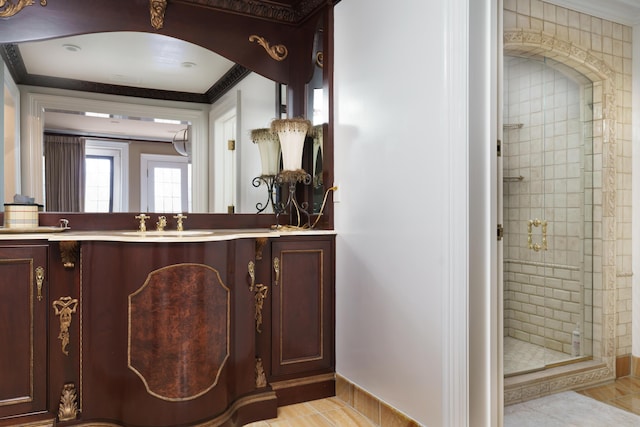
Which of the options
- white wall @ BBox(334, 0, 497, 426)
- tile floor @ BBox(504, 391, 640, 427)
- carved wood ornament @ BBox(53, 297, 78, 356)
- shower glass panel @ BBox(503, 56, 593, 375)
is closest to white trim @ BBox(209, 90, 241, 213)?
white wall @ BBox(334, 0, 497, 426)

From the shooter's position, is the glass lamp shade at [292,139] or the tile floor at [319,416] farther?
the glass lamp shade at [292,139]

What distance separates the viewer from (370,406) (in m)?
2.20

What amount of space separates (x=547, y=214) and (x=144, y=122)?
9.68 ft

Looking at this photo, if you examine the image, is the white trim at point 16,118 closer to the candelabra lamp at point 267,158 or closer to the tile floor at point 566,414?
the candelabra lamp at point 267,158

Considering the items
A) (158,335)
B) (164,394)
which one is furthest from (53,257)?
(164,394)

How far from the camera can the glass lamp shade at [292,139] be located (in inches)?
102

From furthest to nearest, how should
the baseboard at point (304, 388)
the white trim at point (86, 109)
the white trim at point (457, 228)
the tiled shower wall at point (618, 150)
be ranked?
the tiled shower wall at point (618, 150)
the baseboard at point (304, 388)
the white trim at point (86, 109)
the white trim at point (457, 228)

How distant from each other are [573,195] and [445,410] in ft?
7.20

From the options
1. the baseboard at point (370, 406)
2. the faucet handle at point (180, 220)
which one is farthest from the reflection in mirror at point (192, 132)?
the baseboard at point (370, 406)

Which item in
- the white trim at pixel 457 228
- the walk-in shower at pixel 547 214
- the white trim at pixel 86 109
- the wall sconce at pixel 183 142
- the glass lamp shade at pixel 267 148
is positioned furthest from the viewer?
the walk-in shower at pixel 547 214

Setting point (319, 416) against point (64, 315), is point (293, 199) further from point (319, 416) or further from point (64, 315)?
point (64, 315)

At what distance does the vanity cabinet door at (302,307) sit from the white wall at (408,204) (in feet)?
0.26

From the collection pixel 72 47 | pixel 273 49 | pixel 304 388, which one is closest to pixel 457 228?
pixel 304 388

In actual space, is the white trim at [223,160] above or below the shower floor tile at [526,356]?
above
